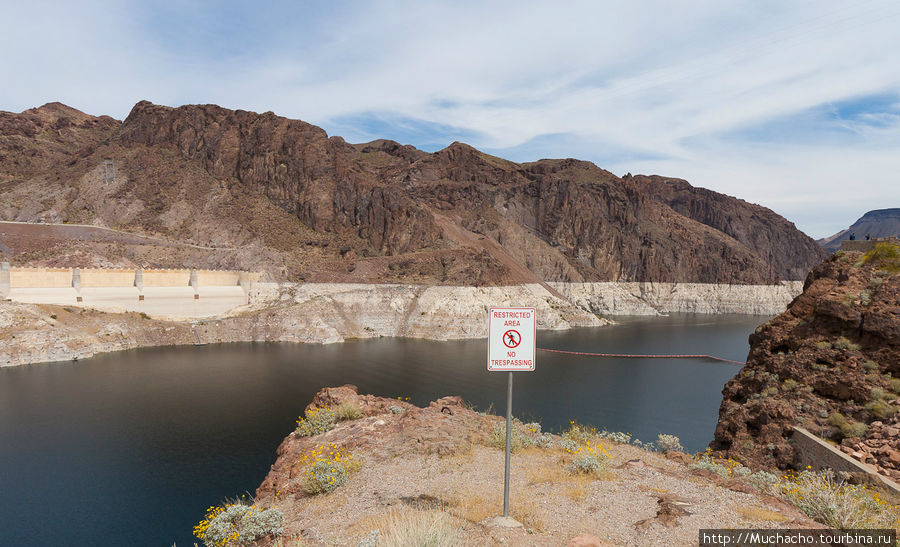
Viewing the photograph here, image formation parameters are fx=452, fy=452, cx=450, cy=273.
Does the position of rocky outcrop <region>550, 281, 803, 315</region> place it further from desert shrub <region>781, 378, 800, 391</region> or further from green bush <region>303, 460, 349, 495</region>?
green bush <region>303, 460, 349, 495</region>

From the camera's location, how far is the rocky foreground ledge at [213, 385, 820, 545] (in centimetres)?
694

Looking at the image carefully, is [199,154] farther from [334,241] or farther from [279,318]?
[279,318]

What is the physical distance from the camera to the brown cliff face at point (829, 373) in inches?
527

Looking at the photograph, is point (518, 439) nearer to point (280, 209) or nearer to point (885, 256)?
point (885, 256)

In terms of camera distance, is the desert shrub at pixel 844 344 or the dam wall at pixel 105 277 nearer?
the desert shrub at pixel 844 344

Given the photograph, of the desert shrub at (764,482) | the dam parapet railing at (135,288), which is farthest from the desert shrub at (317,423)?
the dam parapet railing at (135,288)

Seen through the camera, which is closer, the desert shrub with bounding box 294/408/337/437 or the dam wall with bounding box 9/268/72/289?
the desert shrub with bounding box 294/408/337/437

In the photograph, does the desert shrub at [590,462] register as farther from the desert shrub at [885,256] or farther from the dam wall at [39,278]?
the dam wall at [39,278]

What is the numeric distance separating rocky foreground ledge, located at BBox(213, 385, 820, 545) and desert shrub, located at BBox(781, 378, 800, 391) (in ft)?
20.8

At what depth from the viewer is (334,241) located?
9144 centimetres

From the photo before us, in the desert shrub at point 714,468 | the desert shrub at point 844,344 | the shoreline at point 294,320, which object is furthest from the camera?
the shoreline at point 294,320

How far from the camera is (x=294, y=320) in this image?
212 feet

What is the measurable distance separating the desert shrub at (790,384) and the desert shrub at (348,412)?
1459 centimetres

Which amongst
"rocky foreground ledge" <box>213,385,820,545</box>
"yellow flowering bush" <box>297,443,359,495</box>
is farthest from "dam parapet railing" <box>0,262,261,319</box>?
"yellow flowering bush" <box>297,443,359,495</box>
